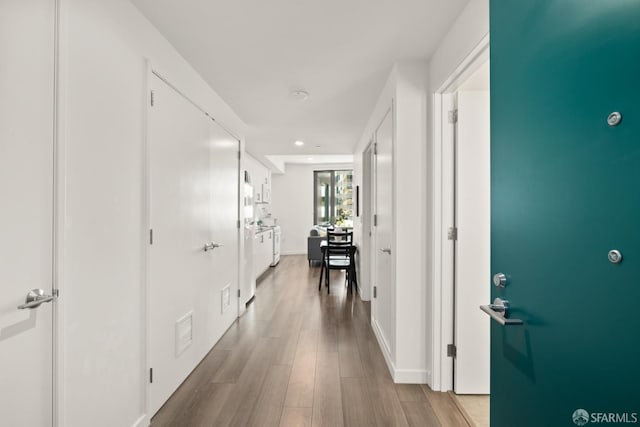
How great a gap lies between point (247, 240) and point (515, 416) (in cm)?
393

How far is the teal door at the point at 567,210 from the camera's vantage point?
663 mm

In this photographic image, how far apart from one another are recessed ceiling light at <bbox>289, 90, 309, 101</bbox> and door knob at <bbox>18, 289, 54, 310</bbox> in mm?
2371

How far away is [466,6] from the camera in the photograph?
1.71m

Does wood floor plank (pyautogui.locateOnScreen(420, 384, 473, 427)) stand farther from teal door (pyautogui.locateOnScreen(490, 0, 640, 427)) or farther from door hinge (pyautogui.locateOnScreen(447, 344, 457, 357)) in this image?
teal door (pyautogui.locateOnScreen(490, 0, 640, 427))

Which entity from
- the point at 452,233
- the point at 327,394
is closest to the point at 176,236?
the point at 327,394

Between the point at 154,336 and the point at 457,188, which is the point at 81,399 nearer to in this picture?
the point at 154,336

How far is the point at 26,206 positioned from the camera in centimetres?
108

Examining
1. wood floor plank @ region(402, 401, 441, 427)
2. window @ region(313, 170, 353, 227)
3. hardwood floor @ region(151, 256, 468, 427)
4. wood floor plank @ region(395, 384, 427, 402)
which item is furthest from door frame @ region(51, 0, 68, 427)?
window @ region(313, 170, 353, 227)

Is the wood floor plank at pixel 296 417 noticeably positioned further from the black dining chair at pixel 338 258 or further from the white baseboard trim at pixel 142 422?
the black dining chair at pixel 338 258

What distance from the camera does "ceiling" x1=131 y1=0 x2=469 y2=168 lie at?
1.72m

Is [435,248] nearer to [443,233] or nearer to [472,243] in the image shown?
[443,233]

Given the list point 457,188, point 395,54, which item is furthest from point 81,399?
point 395,54

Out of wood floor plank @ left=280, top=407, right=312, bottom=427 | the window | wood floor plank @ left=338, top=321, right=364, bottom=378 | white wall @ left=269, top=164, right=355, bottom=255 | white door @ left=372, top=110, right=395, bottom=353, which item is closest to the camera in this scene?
wood floor plank @ left=280, top=407, right=312, bottom=427

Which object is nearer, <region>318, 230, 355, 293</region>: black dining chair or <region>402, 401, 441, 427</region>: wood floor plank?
<region>402, 401, 441, 427</region>: wood floor plank
